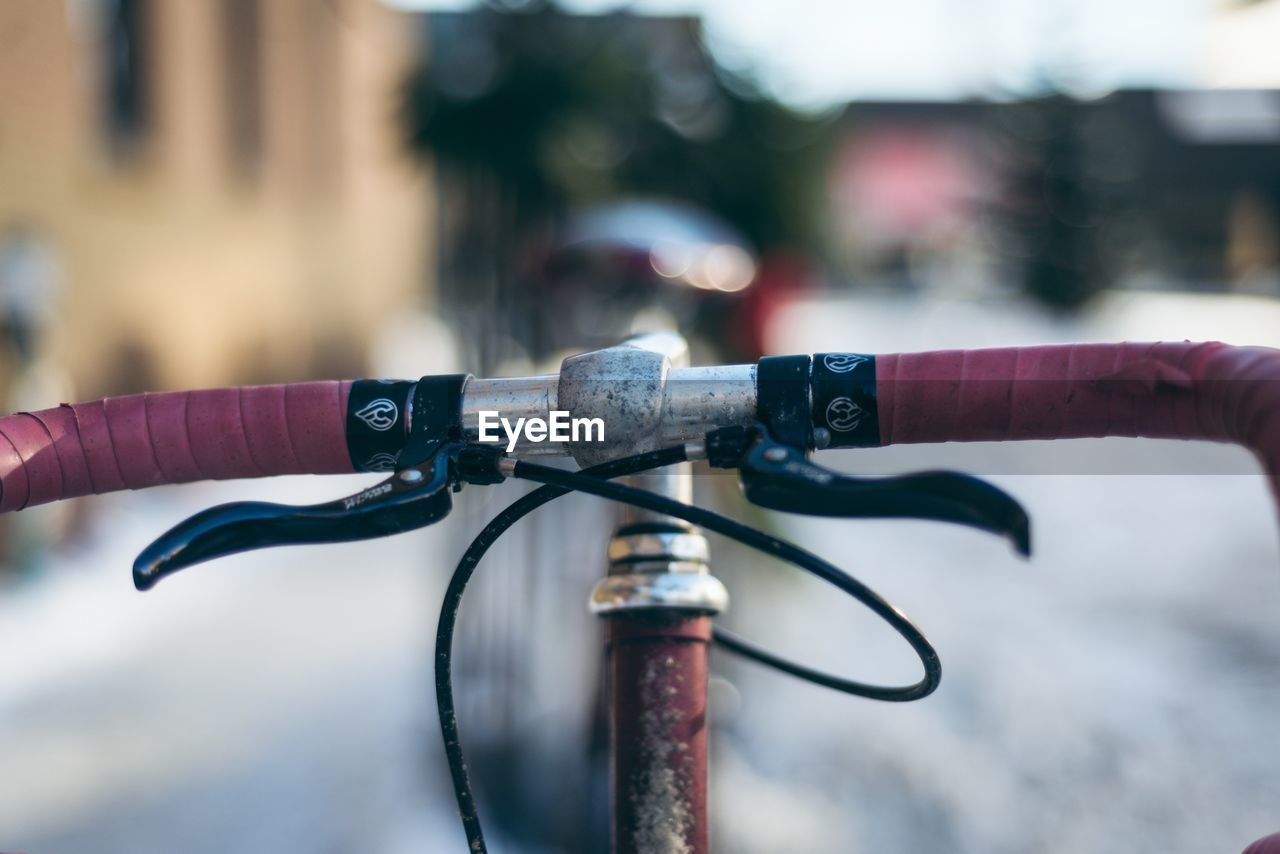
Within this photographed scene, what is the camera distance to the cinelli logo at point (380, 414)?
37.0 inches

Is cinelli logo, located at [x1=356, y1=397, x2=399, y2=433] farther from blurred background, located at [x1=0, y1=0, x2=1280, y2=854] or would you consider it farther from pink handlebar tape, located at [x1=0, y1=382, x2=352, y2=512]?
blurred background, located at [x1=0, y1=0, x2=1280, y2=854]

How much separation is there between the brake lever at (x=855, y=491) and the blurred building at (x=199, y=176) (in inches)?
226

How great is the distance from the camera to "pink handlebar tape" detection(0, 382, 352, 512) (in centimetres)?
94

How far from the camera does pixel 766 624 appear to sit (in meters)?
4.39

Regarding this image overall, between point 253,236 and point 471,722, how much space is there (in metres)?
9.69

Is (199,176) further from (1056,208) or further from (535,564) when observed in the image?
(1056,208)

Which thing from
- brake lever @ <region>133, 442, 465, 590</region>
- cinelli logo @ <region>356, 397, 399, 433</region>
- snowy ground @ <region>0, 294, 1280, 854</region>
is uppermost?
cinelli logo @ <region>356, 397, 399, 433</region>

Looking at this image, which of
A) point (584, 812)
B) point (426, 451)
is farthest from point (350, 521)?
point (584, 812)

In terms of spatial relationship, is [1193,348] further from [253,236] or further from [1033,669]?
[253,236]

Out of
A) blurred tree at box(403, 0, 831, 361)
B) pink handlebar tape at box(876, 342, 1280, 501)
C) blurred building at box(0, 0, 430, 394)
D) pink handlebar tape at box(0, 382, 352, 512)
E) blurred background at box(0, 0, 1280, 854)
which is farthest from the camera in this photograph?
blurred building at box(0, 0, 430, 394)

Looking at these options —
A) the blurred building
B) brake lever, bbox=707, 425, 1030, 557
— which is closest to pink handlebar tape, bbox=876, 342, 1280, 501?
brake lever, bbox=707, 425, 1030, 557

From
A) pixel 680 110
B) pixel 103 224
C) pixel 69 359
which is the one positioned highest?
pixel 680 110

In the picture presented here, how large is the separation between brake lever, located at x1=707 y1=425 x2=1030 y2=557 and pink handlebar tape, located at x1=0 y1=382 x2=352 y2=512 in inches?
12.7

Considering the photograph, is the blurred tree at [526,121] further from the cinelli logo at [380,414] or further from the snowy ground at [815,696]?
the cinelli logo at [380,414]
